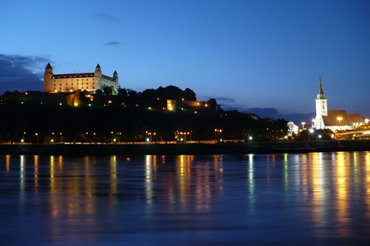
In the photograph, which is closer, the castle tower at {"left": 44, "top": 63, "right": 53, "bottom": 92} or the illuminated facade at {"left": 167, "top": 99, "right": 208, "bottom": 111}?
the illuminated facade at {"left": 167, "top": 99, "right": 208, "bottom": 111}

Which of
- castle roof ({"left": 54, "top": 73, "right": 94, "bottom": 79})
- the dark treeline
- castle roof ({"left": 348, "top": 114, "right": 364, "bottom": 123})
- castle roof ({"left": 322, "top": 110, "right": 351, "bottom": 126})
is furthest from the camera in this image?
castle roof ({"left": 54, "top": 73, "right": 94, "bottom": 79})

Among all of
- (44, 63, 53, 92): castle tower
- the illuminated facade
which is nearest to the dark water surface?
the illuminated facade

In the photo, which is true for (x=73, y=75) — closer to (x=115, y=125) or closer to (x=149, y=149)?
(x=115, y=125)

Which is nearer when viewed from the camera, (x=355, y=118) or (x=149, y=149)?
(x=149, y=149)

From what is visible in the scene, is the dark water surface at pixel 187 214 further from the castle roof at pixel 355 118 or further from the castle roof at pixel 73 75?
the castle roof at pixel 73 75

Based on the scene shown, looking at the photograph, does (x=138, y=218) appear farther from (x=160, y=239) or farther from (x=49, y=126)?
(x=49, y=126)

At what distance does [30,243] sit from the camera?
29.1ft

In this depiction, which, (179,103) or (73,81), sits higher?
(73,81)

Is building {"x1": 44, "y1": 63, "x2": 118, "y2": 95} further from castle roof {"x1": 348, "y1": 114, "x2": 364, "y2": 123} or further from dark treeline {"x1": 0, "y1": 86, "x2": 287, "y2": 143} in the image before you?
castle roof {"x1": 348, "y1": 114, "x2": 364, "y2": 123}

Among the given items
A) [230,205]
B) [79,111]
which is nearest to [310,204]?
[230,205]

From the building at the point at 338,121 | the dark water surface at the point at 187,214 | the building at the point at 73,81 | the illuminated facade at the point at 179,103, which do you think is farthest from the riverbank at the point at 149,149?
the building at the point at 73,81

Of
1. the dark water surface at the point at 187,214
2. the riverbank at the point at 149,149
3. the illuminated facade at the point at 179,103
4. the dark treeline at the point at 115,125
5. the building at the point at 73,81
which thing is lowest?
the dark water surface at the point at 187,214

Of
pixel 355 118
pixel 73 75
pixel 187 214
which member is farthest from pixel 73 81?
pixel 187 214

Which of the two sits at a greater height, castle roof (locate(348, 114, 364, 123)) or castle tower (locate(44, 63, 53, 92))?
castle tower (locate(44, 63, 53, 92))
